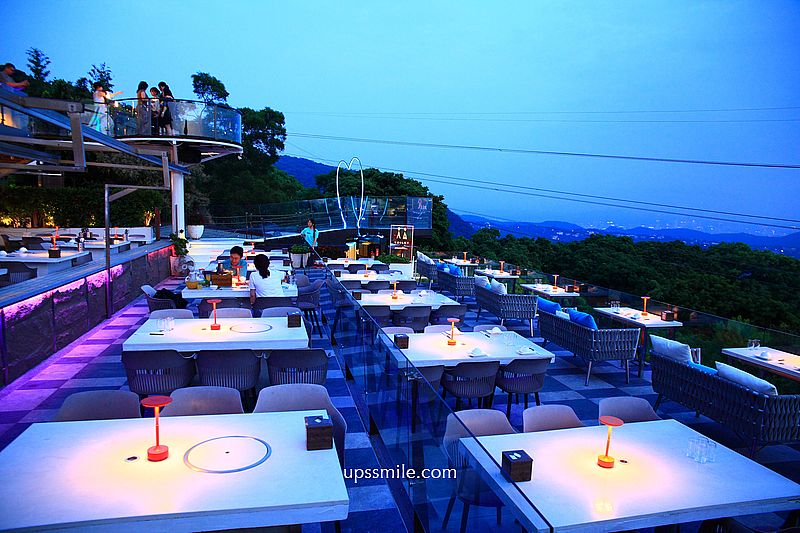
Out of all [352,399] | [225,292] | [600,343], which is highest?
[225,292]

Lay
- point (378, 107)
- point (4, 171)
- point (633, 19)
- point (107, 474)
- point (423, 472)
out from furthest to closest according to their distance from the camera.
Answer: point (378, 107), point (633, 19), point (4, 171), point (423, 472), point (107, 474)

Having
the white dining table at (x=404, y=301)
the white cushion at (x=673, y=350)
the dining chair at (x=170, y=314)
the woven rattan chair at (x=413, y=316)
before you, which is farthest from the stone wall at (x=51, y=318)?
the white cushion at (x=673, y=350)

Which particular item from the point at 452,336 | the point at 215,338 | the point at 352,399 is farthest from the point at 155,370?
the point at 452,336

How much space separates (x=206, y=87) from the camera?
36125 millimetres

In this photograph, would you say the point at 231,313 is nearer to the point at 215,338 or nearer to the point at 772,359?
the point at 215,338

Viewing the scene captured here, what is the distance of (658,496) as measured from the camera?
2631 mm

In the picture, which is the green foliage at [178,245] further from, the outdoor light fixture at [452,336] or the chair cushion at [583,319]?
the outdoor light fixture at [452,336]

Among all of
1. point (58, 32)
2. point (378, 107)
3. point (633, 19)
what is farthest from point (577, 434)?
point (378, 107)

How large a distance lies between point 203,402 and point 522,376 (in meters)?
3.09

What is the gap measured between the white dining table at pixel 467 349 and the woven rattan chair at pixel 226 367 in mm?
1390

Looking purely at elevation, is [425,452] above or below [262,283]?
below

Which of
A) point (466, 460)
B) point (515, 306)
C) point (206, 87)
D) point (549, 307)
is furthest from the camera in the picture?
point (206, 87)

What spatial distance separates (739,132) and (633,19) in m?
14.6

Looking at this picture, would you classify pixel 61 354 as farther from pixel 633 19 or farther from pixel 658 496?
pixel 633 19
